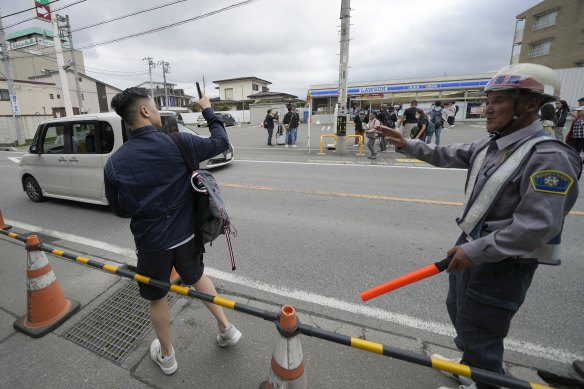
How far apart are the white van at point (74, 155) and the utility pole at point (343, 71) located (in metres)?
6.50

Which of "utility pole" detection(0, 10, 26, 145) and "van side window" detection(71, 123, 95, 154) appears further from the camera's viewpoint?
"utility pole" detection(0, 10, 26, 145)

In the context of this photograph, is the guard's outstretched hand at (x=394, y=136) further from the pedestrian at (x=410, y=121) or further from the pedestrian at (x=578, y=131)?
the pedestrian at (x=410, y=121)

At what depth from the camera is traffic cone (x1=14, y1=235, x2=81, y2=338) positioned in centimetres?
252

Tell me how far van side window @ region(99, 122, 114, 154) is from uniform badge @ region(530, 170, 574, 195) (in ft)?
18.5

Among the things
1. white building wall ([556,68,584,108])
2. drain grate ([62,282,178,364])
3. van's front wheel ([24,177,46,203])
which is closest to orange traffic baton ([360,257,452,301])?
drain grate ([62,282,178,364])

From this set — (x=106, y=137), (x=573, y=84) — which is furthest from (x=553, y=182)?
(x=573, y=84)

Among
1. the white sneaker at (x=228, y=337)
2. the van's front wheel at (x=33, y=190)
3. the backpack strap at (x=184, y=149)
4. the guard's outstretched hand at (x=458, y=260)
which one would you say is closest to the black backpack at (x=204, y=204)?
the backpack strap at (x=184, y=149)

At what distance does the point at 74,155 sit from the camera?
213 inches

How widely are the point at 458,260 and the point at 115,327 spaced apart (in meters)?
2.79

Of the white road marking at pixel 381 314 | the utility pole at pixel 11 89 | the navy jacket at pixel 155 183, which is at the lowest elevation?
the white road marking at pixel 381 314

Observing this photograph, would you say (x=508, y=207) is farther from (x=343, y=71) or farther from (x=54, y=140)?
(x=343, y=71)

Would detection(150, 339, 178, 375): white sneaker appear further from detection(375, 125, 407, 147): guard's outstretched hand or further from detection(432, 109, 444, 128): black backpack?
detection(432, 109, 444, 128): black backpack

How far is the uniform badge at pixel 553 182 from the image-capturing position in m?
1.27

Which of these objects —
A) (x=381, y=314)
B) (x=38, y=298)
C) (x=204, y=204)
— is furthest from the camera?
(x=381, y=314)
